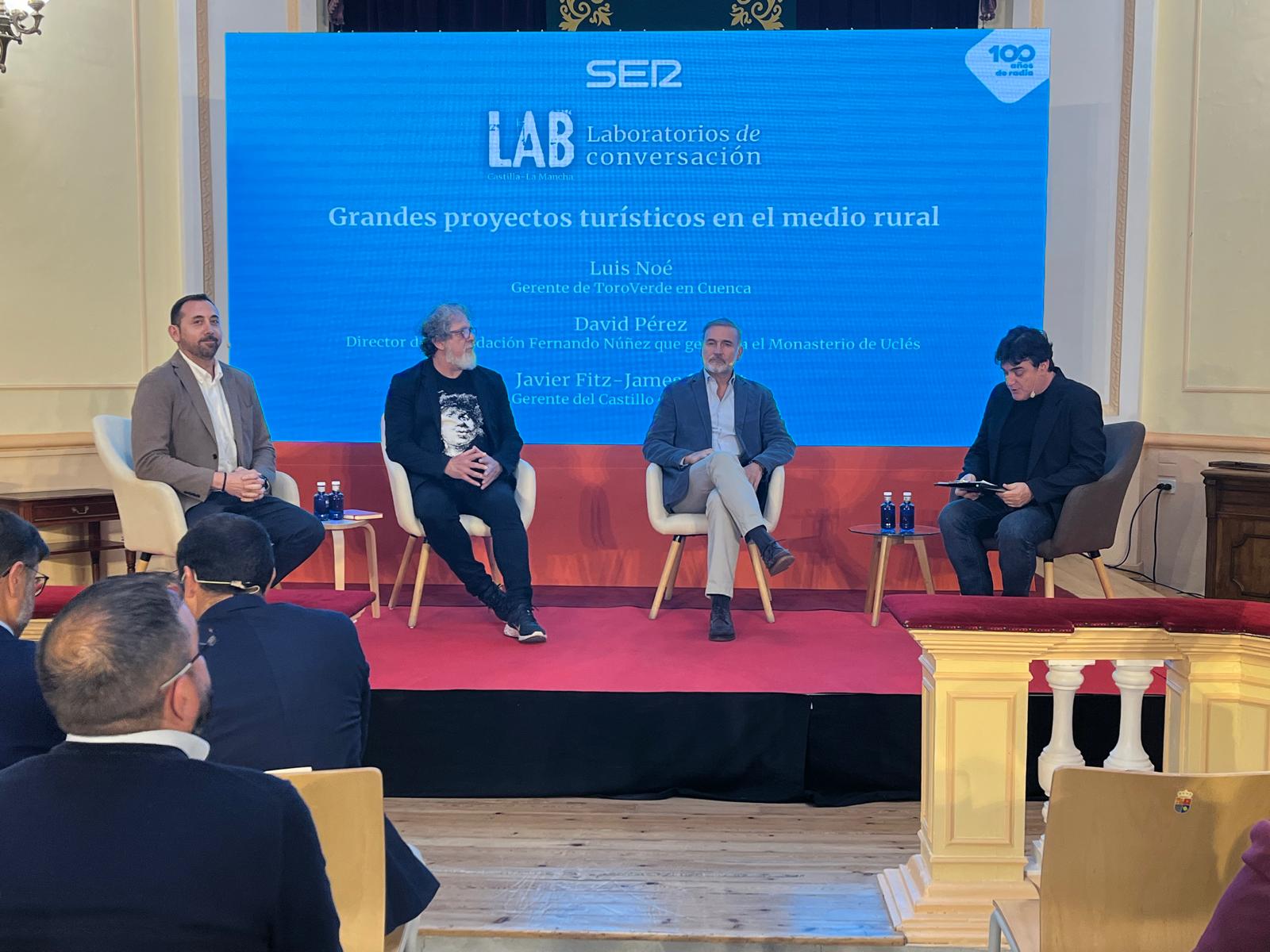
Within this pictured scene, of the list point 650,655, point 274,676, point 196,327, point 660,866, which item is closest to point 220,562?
point 274,676

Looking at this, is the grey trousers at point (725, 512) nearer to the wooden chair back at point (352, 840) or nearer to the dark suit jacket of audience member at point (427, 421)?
the dark suit jacket of audience member at point (427, 421)

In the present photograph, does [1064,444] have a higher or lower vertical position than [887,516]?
higher

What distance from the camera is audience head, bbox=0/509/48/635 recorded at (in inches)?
79.1

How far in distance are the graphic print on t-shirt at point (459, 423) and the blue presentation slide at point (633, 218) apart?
1031 millimetres

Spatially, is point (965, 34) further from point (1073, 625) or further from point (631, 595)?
point (1073, 625)

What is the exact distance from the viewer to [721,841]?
3012mm

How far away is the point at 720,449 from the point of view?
177 inches

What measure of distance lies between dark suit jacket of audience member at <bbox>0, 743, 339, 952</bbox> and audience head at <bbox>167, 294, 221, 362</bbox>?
127 inches

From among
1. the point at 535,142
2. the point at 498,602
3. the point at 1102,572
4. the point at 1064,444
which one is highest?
the point at 535,142

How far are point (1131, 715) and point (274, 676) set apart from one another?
1668mm

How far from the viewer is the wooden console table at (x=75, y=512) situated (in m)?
4.78

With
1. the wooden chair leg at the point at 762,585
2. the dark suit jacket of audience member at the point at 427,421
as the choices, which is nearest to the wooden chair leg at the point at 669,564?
the wooden chair leg at the point at 762,585

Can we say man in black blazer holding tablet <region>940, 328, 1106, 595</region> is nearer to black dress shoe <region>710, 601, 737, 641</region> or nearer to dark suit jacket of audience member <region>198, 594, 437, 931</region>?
black dress shoe <region>710, 601, 737, 641</region>

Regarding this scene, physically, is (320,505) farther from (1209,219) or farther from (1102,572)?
(1209,219)
